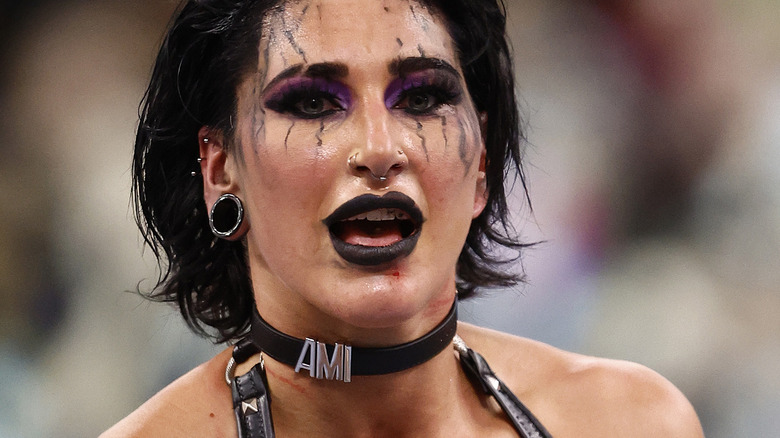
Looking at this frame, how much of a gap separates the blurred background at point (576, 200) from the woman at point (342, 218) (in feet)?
2.33

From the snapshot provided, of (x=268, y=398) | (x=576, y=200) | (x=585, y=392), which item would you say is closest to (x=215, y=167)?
(x=268, y=398)

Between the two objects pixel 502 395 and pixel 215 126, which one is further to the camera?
pixel 502 395

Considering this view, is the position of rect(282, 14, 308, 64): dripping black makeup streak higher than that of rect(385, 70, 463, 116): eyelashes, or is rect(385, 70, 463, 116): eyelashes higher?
rect(282, 14, 308, 64): dripping black makeup streak

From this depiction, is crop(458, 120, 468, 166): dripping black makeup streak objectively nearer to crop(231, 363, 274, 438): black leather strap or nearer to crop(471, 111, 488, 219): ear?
crop(471, 111, 488, 219): ear

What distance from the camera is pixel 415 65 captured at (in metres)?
1.78

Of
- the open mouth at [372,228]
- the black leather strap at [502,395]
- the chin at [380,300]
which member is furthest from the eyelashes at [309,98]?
the black leather strap at [502,395]

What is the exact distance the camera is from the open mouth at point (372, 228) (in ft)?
5.39

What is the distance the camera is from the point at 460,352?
2137mm

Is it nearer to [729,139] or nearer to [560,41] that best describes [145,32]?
[560,41]

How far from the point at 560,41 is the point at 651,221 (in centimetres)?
72

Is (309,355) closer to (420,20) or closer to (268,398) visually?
(268,398)

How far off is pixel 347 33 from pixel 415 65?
155 mm

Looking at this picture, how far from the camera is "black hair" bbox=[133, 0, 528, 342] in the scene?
1.91m

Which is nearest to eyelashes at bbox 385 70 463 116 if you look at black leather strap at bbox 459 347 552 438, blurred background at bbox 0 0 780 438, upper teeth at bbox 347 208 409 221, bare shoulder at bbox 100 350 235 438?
upper teeth at bbox 347 208 409 221
